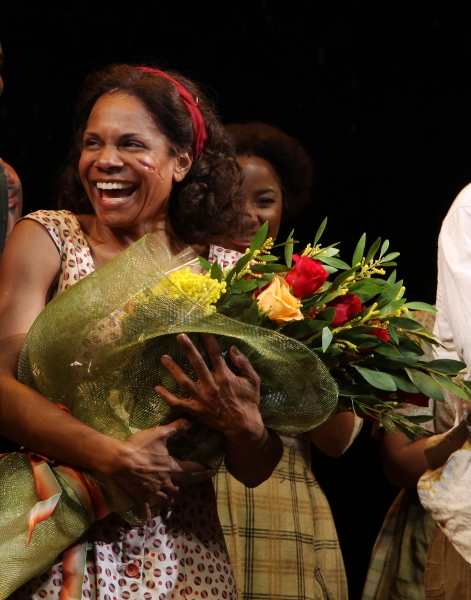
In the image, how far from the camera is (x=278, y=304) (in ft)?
5.26

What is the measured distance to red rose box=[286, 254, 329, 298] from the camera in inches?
65.7

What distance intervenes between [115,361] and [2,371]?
0.78 ft

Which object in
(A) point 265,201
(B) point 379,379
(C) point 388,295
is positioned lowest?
(A) point 265,201

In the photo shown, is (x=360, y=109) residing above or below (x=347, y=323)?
below

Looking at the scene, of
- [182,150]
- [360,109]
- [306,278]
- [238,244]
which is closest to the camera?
[306,278]

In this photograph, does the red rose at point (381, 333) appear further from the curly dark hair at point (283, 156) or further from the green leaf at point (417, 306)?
the curly dark hair at point (283, 156)

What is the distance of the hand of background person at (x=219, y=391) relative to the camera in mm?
1598

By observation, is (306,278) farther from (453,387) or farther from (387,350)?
(453,387)

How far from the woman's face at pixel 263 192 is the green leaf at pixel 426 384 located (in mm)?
1220

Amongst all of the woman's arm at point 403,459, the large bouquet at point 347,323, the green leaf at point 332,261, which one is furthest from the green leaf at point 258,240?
the woman's arm at point 403,459

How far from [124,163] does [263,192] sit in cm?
112

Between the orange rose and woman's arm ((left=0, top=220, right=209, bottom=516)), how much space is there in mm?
244

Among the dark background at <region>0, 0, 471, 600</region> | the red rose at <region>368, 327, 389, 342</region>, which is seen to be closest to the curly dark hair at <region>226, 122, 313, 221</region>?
the dark background at <region>0, 0, 471, 600</region>

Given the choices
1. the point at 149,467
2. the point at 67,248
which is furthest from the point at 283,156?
the point at 149,467
